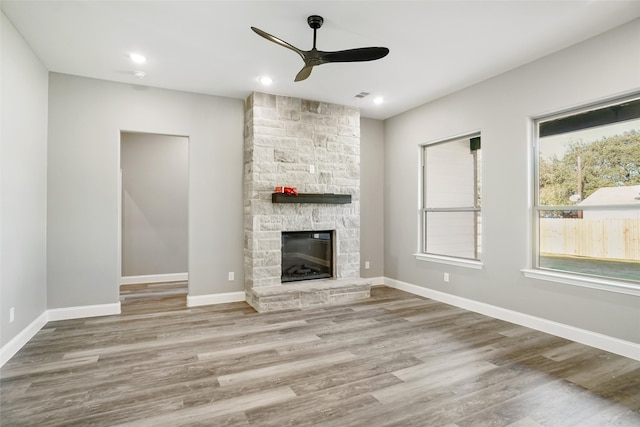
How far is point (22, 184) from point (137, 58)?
5.44ft

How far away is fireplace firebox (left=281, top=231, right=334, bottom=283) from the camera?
194 inches

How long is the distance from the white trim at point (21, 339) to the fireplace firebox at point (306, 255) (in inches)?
108

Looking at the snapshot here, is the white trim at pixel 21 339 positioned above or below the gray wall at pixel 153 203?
below

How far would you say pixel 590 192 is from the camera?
130 inches

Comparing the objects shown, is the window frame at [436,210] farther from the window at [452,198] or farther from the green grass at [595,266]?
the green grass at [595,266]

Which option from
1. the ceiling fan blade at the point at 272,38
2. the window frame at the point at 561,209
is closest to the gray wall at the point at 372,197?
the window frame at the point at 561,209

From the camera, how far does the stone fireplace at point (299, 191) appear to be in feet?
A: 15.1

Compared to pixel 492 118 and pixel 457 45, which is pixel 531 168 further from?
pixel 457 45

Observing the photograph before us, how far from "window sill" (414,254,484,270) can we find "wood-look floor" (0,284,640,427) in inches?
26.0

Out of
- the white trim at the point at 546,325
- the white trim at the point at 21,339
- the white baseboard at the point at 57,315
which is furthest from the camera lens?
the white baseboard at the point at 57,315

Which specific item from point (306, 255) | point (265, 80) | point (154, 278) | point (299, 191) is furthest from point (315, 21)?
point (154, 278)

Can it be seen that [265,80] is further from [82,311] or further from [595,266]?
[595,266]

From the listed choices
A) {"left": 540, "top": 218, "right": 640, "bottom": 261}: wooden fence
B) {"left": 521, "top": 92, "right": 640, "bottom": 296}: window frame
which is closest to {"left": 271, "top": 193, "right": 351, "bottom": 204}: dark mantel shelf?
{"left": 521, "top": 92, "right": 640, "bottom": 296}: window frame

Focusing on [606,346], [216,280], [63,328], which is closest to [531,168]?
[606,346]
